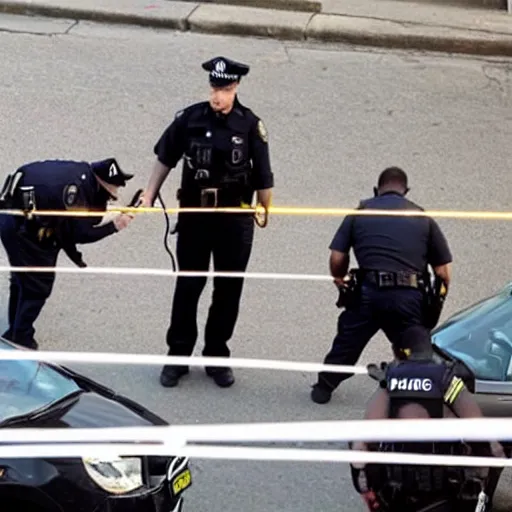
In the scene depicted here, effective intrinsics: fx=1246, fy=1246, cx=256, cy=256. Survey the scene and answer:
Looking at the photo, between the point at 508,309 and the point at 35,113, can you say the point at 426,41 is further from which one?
the point at 508,309

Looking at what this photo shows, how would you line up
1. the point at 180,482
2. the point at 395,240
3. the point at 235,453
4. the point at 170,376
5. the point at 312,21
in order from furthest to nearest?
the point at 312,21, the point at 170,376, the point at 395,240, the point at 180,482, the point at 235,453

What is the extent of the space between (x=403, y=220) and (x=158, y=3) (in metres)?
8.07

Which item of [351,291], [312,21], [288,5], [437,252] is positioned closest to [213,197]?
[351,291]

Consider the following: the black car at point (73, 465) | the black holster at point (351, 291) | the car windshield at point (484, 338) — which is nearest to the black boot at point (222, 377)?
the black holster at point (351, 291)

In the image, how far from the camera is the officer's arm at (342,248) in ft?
23.6

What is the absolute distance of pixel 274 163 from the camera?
1119 centimetres

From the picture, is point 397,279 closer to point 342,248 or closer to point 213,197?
point 342,248

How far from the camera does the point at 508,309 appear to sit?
6.76 m

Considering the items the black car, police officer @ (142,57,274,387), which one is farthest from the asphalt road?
the black car

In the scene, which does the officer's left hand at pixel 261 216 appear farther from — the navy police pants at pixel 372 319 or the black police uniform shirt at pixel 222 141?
the navy police pants at pixel 372 319

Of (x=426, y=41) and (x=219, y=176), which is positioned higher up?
(x=426, y=41)

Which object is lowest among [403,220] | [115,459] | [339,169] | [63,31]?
[115,459]

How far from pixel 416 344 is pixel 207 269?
2109 mm

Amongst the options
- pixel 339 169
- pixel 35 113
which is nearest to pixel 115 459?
pixel 339 169
